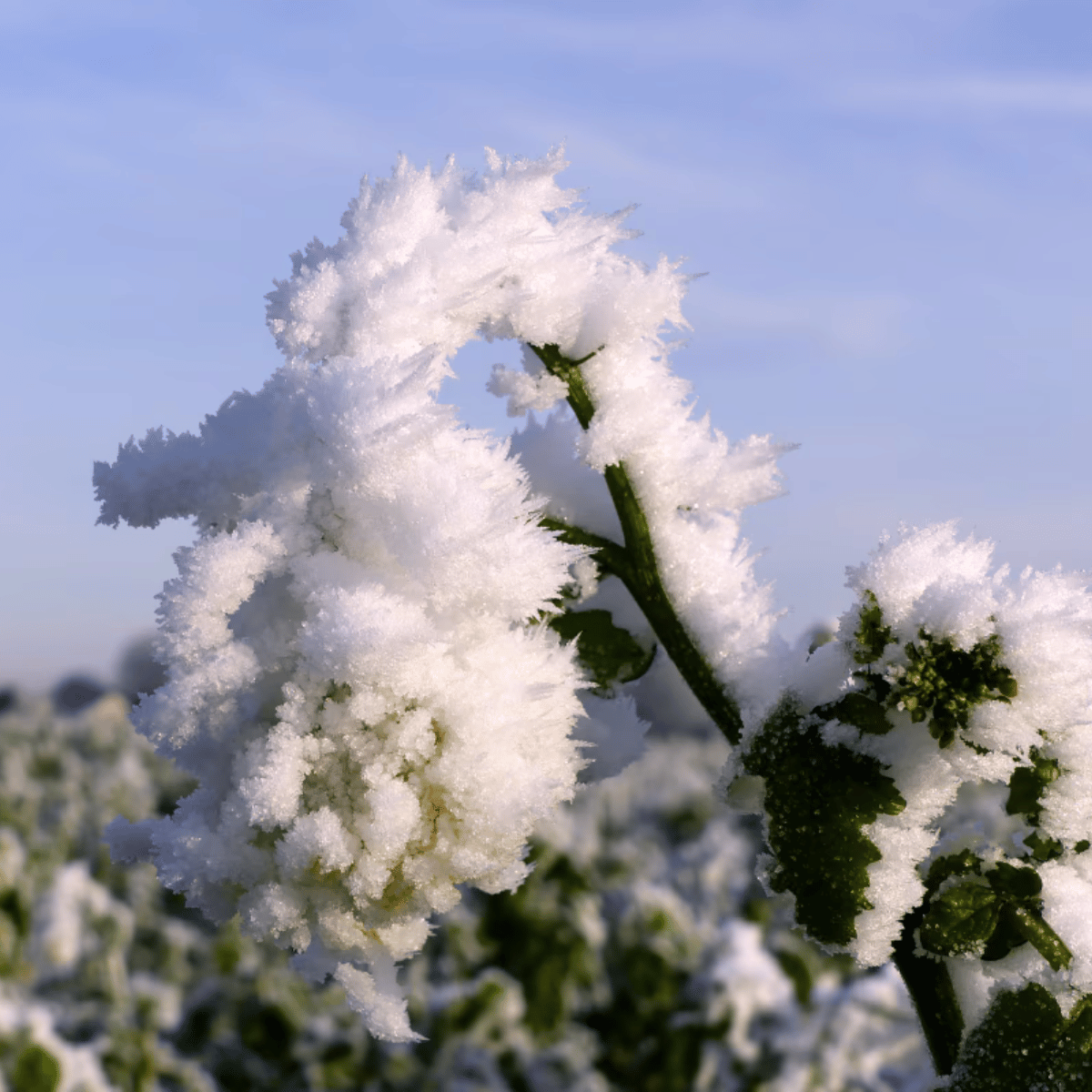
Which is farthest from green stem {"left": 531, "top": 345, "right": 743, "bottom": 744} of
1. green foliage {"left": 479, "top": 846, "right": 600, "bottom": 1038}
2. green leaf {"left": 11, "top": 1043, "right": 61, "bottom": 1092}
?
green leaf {"left": 11, "top": 1043, "right": 61, "bottom": 1092}

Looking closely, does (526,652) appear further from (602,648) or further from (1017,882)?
(1017,882)

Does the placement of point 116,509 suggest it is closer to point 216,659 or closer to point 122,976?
point 216,659

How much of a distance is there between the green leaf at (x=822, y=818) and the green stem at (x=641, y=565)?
76 mm

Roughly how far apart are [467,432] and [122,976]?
5017 mm

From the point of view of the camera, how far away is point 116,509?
0.78 meters

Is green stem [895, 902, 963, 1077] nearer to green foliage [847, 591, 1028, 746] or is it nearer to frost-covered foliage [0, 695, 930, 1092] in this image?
green foliage [847, 591, 1028, 746]

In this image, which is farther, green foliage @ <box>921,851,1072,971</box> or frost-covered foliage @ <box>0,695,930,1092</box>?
frost-covered foliage @ <box>0,695,930,1092</box>

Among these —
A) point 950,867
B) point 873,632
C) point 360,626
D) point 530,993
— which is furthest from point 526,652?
point 530,993

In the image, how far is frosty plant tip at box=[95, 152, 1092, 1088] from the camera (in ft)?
2.19

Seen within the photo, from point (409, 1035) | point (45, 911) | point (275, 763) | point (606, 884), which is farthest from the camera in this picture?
point (45, 911)

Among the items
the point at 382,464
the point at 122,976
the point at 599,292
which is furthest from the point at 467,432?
the point at 122,976

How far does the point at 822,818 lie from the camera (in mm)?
750

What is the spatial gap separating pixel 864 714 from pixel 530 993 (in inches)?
164

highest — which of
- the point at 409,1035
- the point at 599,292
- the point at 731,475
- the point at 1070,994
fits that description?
the point at 599,292
